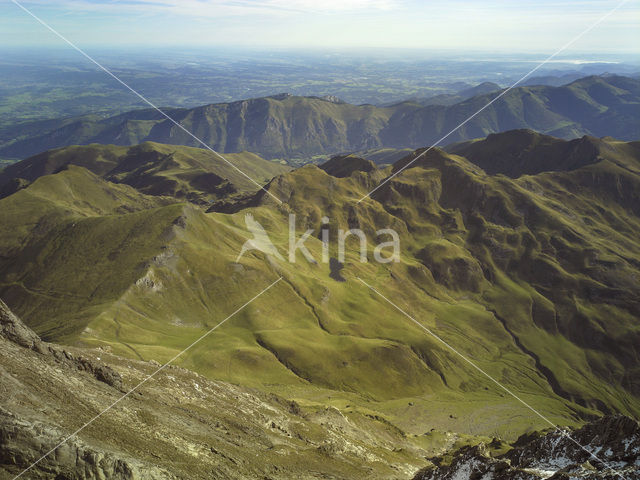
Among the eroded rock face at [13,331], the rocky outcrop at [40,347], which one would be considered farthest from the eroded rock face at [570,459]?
the eroded rock face at [13,331]

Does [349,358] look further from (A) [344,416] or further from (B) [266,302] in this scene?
(A) [344,416]

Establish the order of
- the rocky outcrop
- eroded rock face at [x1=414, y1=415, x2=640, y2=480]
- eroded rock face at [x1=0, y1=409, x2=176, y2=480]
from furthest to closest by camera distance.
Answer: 1. the rocky outcrop
2. eroded rock face at [x1=414, y1=415, x2=640, y2=480]
3. eroded rock face at [x1=0, y1=409, x2=176, y2=480]

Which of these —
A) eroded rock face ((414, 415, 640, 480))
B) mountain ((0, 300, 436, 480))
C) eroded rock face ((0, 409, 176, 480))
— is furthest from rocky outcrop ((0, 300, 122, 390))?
eroded rock face ((414, 415, 640, 480))

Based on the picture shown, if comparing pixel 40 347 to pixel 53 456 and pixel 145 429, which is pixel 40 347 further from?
pixel 53 456

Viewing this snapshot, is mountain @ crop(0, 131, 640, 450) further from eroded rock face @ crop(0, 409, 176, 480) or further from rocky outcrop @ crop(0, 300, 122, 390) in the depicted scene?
eroded rock face @ crop(0, 409, 176, 480)

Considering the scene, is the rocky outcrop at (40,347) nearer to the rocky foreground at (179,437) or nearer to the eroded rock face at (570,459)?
the rocky foreground at (179,437)

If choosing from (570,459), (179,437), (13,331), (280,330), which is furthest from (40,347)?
(280,330)

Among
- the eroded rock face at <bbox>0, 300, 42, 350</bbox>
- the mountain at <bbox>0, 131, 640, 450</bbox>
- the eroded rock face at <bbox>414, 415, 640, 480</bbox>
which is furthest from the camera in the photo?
the mountain at <bbox>0, 131, 640, 450</bbox>

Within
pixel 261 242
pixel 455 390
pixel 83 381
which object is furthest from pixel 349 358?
pixel 83 381
